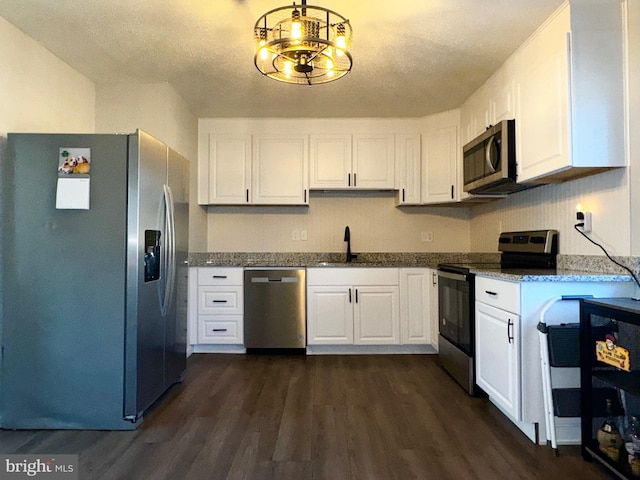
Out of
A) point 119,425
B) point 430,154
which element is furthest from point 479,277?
point 119,425

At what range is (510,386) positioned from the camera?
83.0 inches

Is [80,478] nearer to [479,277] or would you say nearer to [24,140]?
[24,140]

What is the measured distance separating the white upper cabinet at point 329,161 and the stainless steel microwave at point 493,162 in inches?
46.9

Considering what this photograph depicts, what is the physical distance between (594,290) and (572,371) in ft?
1.43

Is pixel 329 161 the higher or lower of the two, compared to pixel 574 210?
higher

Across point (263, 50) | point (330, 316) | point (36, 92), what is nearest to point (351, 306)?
point (330, 316)

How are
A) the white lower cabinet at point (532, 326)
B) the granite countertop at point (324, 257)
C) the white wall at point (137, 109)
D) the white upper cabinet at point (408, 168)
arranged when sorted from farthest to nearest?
the granite countertop at point (324, 257) < the white upper cabinet at point (408, 168) < the white wall at point (137, 109) < the white lower cabinet at point (532, 326)

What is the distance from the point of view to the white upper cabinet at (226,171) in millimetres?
3951

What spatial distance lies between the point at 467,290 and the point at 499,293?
457mm

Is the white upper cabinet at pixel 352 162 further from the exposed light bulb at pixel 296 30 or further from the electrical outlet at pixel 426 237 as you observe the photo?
the exposed light bulb at pixel 296 30

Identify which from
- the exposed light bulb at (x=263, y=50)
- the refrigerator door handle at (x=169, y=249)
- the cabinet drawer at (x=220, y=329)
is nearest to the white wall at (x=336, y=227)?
the cabinet drawer at (x=220, y=329)

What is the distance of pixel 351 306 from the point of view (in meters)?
3.66

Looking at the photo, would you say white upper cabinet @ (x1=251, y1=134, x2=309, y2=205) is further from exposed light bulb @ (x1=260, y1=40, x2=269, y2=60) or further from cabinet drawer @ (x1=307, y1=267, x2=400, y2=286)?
exposed light bulb @ (x1=260, y1=40, x2=269, y2=60)

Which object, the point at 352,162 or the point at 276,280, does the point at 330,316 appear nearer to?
the point at 276,280
